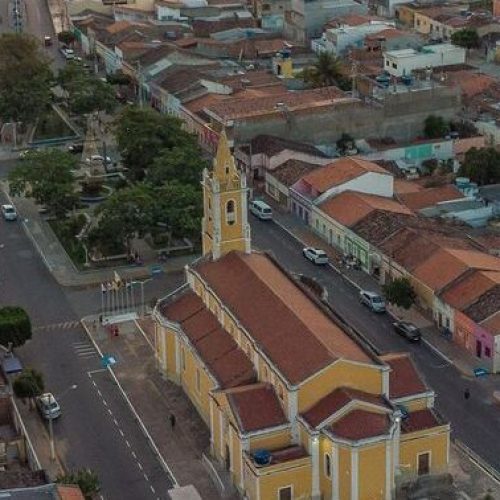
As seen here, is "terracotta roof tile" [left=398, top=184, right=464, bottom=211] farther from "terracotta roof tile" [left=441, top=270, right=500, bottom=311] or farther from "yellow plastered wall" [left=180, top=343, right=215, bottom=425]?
"yellow plastered wall" [left=180, top=343, right=215, bottom=425]

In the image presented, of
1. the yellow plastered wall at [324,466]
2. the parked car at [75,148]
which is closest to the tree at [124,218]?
the parked car at [75,148]

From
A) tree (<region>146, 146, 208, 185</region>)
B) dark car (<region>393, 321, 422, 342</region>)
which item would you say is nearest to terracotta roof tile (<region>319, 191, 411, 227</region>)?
tree (<region>146, 146, 208, 185</region>)

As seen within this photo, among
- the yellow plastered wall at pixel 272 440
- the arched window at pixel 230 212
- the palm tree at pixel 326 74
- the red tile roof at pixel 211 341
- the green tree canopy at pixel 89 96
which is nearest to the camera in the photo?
the yellow plastered wall at pixel 272 440

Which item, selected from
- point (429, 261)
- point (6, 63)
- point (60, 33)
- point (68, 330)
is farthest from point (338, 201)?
point (60, 33)

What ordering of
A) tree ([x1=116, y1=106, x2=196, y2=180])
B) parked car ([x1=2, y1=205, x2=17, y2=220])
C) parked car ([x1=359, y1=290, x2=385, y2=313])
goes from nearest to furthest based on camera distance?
parked car ([x1=359, y1=290, x2=385, y2=313]) → parked car ([x1=2, y1=205, x2=17, y2=220]) → tree ([x1=116, y1=106, x2=196, y2=180])

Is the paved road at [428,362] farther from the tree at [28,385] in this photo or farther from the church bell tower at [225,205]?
the tree at [28,385]

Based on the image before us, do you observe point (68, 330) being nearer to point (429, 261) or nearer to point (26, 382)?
point (26, 382)

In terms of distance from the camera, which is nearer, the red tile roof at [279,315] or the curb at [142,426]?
the red tile roof at [279,315]
